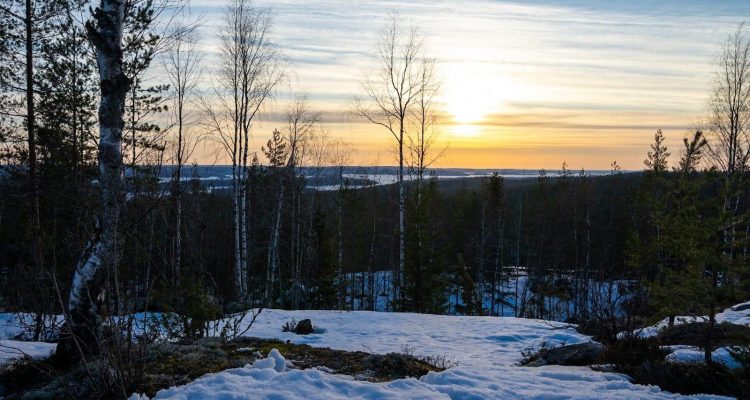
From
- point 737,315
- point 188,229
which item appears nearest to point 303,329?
point 188,229

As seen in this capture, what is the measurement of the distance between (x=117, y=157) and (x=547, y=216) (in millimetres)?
41762

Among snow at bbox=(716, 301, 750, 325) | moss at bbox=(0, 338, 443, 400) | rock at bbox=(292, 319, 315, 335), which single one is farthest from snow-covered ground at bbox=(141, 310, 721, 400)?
snow at bbox=(716, 301, 750, 325)

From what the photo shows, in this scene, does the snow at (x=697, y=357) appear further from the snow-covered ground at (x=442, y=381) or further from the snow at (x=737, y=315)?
the snow at (x=737, y=315)

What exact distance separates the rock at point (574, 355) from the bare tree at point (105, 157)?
6023 millimetres

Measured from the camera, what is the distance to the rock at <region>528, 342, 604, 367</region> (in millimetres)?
6507

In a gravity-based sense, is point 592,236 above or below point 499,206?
below

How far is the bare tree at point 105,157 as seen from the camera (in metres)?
5.21

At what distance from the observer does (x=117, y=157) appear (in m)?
5.28

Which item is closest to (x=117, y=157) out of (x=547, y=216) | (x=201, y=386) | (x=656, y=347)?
(x=201, y=386)

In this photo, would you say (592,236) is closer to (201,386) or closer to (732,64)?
(732,64)

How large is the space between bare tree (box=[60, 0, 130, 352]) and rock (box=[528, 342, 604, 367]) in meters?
6.02

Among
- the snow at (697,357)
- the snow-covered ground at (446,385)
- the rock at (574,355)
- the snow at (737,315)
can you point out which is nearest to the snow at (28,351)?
the snow-covered ground at (446,385)

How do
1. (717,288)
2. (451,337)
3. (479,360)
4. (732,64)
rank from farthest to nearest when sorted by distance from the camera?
(732,64) < (451,337) < (479,360) < (717,288)

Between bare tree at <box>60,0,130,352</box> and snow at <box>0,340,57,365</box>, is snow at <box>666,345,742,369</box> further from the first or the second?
snow at <box>0,340,57,365</box>
